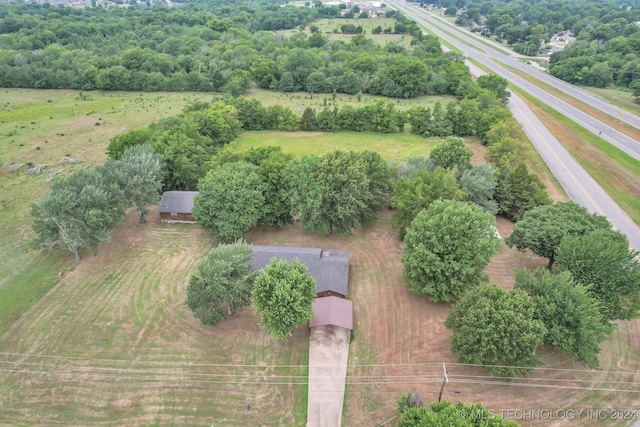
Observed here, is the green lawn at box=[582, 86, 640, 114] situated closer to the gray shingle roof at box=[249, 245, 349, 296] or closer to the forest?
the forest

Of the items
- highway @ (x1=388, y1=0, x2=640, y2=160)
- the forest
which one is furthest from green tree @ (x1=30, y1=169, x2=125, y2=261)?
the forest

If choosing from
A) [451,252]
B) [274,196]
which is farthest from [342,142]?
[451,252]

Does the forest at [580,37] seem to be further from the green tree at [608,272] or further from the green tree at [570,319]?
the green tree at [570,319]

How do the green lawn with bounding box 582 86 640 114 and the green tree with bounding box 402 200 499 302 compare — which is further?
the green lawn with bounding box 582 86 640 114

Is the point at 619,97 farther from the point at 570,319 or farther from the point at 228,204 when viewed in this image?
the point at 228,204

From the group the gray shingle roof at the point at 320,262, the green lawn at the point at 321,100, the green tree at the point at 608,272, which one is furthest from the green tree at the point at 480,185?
the green lawn at the point at 321,100

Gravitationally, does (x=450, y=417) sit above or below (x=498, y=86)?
below
